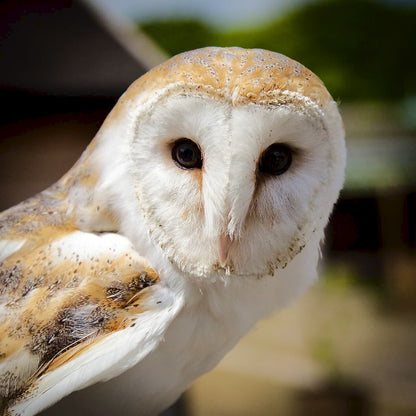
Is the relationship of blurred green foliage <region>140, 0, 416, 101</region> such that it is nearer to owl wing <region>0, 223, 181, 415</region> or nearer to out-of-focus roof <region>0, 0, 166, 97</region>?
out-of-focus roof <region>0, 0, 166, 97</region>

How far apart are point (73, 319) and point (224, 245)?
21 cm

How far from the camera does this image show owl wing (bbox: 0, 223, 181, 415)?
0.60 m

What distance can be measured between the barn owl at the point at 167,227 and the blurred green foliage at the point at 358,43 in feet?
3.38

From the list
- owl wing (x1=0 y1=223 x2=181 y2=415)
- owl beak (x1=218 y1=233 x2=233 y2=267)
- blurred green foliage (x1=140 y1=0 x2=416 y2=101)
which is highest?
blurred green foliage (x1=140 y1=0 x2=416 y2=101)

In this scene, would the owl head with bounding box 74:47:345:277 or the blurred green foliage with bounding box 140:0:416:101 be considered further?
the blurred green foliage with bounding box 140:0:416:101

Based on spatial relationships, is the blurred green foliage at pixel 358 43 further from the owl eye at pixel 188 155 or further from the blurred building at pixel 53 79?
the owl eye at pixel 188 155

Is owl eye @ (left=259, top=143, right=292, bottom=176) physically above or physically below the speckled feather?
above

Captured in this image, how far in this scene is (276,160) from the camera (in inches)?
24.1

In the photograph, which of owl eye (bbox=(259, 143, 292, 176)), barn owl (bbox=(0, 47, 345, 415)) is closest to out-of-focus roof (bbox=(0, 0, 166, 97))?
barn owl (bbox=(0, 47, 345, 415))

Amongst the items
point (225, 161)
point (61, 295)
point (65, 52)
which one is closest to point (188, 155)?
point (225, 161)

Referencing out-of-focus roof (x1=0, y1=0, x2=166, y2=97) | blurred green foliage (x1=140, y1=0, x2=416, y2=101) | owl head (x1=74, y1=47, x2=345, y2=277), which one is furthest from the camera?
blurred green foliage (x1=140, y1=0, x2=416, y2=101)

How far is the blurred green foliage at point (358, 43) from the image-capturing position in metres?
1.85

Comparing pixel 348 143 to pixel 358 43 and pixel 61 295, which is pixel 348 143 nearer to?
pixel 61 295

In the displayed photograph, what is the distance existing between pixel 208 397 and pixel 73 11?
1605mm
